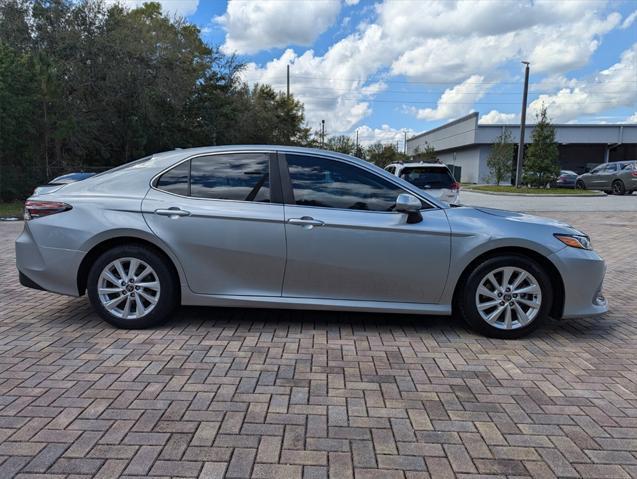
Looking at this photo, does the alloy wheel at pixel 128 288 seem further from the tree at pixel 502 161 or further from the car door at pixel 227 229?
the tree at pixel 502 161

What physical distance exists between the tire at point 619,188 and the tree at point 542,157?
9.44 ft

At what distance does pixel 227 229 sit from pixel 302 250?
26.9 inches

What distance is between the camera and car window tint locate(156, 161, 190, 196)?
452 centimetres

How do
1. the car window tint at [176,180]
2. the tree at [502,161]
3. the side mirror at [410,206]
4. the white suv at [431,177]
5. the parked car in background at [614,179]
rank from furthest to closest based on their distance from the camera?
the tree at [502,161]
the parked car in background at [614,179]
the white suv at [431,177]
the car window tint at [176,180]
the side mirror at [410,206]

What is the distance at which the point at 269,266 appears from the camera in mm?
4340

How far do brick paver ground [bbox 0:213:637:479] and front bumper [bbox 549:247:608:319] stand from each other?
1.02 feet

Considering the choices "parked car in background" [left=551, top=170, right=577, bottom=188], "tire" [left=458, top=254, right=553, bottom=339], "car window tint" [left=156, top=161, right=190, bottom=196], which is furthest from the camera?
"parked car in background" [left=551, top=170, right=577, bottom=188]

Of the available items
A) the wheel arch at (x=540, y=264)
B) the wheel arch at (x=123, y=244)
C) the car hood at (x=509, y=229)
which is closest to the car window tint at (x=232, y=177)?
the wheel arch at (x=123, y=244)

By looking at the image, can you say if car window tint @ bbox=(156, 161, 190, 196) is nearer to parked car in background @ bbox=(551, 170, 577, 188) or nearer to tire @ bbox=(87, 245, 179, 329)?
tire @ bbox=(87, 245, 179, 329)

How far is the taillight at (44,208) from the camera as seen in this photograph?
14.7ft

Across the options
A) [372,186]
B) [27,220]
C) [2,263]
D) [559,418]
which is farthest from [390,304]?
[2,263]

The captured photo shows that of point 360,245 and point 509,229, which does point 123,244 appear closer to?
point 360,245

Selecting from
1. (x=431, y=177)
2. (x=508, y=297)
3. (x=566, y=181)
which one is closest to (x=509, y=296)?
(x=508, y=297)

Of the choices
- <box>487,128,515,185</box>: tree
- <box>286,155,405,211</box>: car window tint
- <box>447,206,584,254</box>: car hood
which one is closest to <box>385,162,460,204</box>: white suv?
<box>447,206,584,254</box>: car hood
